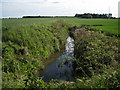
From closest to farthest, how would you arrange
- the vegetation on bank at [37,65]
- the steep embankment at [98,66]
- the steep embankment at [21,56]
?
the steep embankment at [98,66] < the vegetation on bank at [37,65] < the steep embankment at [21,56]

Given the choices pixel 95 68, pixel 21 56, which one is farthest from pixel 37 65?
pixel 95 68

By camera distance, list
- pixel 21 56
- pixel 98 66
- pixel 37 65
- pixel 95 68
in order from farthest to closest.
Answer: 1. pixel 37 65
2. pixel 21 56
3. pixel 98 66
4. pixel 95 68

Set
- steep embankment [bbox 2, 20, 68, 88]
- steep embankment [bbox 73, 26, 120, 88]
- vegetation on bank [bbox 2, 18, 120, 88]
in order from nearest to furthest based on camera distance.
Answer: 1. steep embankment [bbox 73, 26, 120, 88]
2. vegetation on bank [bbox 2, 18, 120, 88]
3. steep embankment [bbox 2, 20, 68, 88]

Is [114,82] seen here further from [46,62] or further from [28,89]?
[46,62]

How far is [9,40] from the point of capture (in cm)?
715

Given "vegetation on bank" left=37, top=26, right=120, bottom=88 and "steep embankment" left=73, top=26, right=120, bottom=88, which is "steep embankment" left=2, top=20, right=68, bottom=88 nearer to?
"vegetation on bank" left=37, top=26, right=120, bottom=88

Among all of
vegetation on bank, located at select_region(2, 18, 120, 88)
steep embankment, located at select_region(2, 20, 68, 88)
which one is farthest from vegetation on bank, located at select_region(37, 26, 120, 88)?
steep embankment, located at select_region(2, 20, 68, 88)

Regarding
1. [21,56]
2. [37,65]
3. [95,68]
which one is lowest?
[37,65]

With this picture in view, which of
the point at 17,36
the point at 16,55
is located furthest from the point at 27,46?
the point at 16,55

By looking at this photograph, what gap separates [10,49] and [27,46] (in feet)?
4.65

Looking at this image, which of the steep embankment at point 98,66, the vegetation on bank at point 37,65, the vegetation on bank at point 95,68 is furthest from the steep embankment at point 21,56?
the steep embankment at point 98,66

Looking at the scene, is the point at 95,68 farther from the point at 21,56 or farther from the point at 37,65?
the point at 21,56

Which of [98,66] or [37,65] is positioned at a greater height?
[98,66]

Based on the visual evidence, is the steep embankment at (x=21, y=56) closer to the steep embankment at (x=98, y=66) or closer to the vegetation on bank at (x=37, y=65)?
the vegetation on bank at (x=37, y=65)
